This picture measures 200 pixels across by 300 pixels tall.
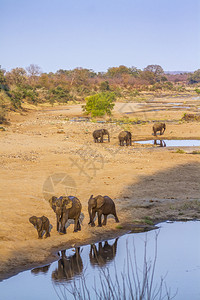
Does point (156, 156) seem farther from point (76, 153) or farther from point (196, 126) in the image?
point (196, 126)

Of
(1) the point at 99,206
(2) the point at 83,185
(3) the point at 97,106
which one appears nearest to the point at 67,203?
(1) the point at 99,206

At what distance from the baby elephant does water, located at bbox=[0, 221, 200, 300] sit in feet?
2.50

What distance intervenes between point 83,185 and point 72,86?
239 feet

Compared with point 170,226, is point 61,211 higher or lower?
higher

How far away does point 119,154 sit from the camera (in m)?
21.0

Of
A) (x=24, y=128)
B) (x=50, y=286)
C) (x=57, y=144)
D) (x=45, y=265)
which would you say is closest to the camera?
(x=50, y=286)

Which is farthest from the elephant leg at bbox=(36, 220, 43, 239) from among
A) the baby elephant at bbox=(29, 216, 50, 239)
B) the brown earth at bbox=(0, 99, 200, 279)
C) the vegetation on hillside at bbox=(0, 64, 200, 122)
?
the vegetation on hillside at bbox=(0, 64, 200, 122)

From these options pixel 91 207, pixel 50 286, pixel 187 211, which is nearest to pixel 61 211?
pixel 91 207

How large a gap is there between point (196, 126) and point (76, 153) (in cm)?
1471

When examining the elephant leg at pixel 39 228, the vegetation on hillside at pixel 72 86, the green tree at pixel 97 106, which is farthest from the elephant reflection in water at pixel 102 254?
the green tree at pixel 97 106

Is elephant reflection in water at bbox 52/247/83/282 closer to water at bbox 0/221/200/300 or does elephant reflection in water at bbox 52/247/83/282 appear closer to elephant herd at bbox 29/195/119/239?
water at bbox 0/221/200/300

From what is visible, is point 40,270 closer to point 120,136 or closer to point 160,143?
point 120,136

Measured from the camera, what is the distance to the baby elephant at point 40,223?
9195 mm

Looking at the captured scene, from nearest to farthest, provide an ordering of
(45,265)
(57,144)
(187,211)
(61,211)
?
(45,265)
(61,211)
(187,211)
(57,144)
